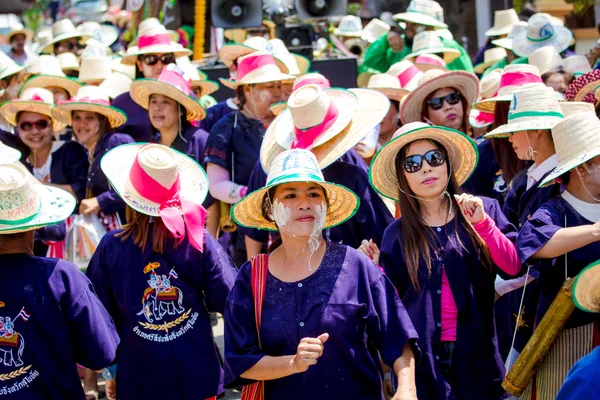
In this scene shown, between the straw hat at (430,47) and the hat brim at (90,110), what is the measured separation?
315 cm

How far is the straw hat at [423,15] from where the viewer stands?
948cm

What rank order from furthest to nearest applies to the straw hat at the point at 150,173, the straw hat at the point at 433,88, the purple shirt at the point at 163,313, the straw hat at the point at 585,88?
the straw hat at the point at 433,88 → the straw hat at the point at 585,88 → the straw hat at the point at 150,173 → the purple shirt at the point at 163,313

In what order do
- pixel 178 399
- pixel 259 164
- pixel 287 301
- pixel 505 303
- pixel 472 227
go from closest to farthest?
pixel 287 301 < pixel 472 227 < pixel 178 399 < pixel 505 303 < pixel 259 164

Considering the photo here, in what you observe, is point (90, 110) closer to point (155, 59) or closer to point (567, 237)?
point (155, 59)

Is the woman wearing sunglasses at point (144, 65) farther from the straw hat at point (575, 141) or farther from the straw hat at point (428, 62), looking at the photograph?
the straw hat at point (575, 141)

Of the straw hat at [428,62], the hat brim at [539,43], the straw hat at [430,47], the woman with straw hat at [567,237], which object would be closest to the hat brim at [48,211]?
the woman with straw hat at [567,237]

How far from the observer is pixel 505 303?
484cm

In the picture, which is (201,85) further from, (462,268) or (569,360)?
(569,360)

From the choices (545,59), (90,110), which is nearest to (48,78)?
(90,110)

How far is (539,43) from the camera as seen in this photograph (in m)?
8.40

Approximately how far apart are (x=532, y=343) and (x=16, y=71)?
659 centimetres

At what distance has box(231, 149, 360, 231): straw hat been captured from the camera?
11.5 ft

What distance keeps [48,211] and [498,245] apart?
186cm

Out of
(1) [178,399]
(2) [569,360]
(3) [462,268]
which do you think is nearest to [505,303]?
(3) [462,268]
